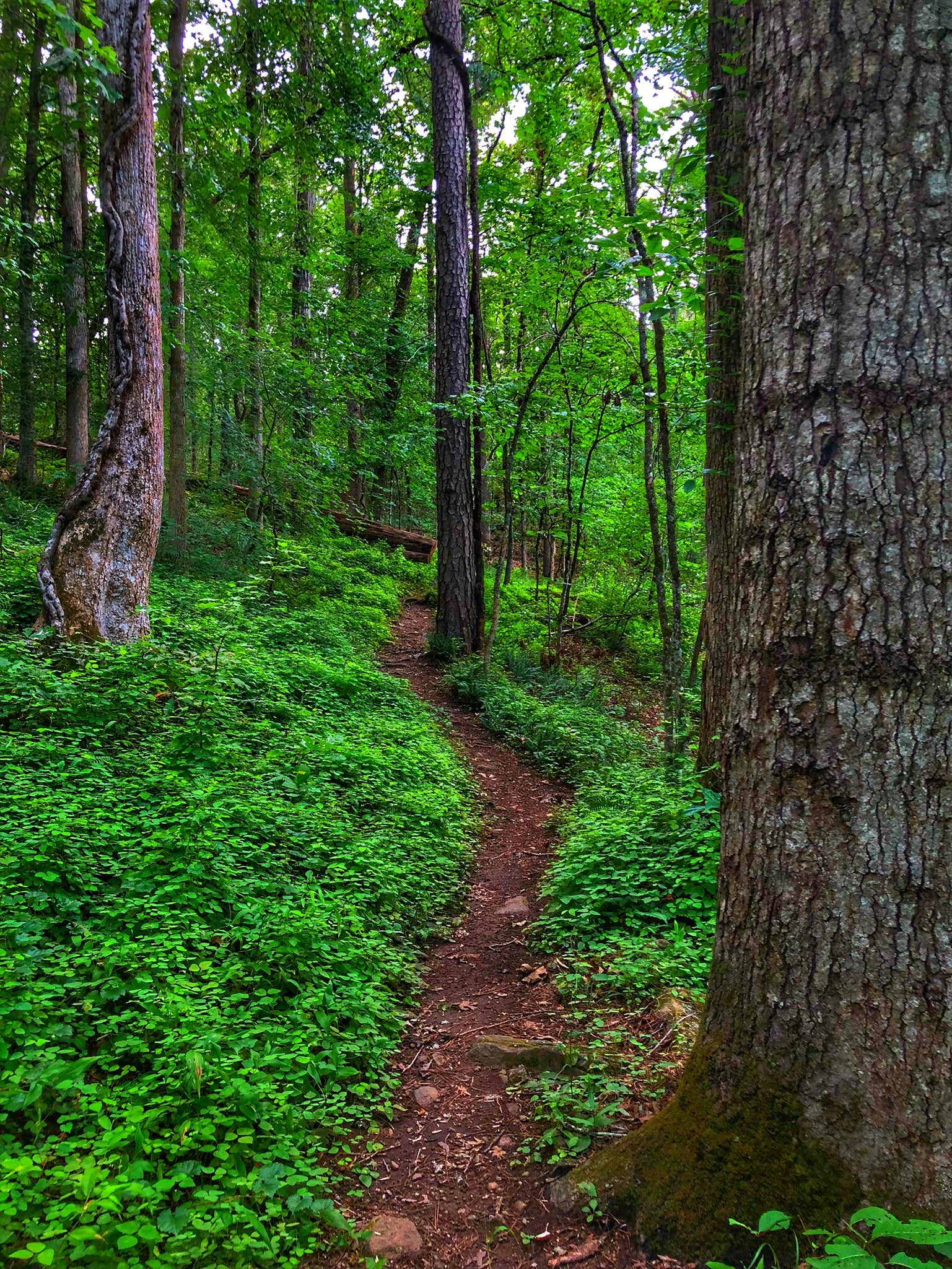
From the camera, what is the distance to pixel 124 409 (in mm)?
6777

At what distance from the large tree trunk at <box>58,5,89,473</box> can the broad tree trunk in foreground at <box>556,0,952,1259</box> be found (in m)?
11.0

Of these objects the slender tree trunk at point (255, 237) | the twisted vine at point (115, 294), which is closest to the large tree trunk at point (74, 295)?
the slender tree trunk at point (255, 237)

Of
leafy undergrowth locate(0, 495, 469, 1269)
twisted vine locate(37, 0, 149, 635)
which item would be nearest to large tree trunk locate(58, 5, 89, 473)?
twisted vine locate(37, 0, 149, 635)

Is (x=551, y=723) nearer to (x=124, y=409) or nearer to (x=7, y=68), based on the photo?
(x=124, y=409)

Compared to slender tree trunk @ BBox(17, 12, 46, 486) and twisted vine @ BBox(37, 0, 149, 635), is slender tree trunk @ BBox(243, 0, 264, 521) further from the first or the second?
twisted vine @ BBox(37, 0, 149, 635)

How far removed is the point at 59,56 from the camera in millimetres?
5293

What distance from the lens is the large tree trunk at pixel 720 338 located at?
4.01 m

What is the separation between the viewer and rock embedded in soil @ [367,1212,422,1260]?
2.25 m

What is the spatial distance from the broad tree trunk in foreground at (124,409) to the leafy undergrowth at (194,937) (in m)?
0.53

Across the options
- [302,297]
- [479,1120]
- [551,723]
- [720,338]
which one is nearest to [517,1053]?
[479,1120]

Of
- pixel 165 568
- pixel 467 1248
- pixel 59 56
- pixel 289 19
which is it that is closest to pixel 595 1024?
pixel 467 1248

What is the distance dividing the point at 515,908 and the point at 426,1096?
1901 mm

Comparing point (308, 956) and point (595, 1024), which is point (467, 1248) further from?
point (308, 956)

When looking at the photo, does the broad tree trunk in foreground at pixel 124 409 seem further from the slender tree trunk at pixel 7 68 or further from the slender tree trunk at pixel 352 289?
the slender tree trunk at pixel 352 289
